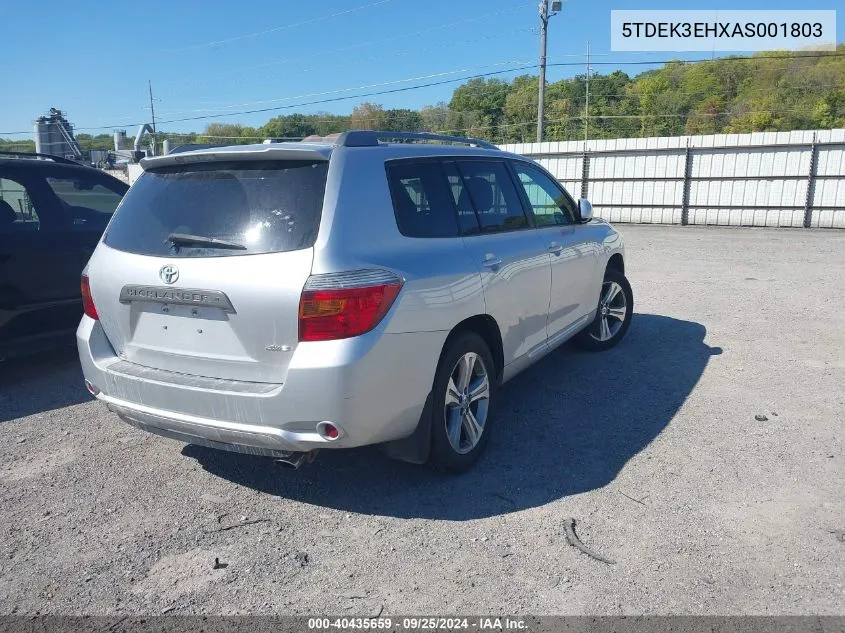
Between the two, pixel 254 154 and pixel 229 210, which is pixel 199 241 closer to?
pixel 229 210

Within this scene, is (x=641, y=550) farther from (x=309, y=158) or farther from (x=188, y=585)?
(x=309, y=158)

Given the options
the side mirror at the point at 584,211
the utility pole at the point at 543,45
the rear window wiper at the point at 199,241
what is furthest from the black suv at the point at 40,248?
the utility pole at the point at 543,45

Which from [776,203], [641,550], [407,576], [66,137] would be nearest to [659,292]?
[641,550]

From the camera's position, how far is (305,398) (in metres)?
2.87

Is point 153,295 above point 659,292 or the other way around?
above

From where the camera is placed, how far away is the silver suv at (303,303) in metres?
2.89

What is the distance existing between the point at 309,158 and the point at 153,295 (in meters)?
1.01

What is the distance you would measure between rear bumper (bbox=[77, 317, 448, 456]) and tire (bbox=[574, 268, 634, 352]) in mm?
2962

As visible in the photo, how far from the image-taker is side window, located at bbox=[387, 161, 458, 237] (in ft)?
11.0

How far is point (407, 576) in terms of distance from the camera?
2.79 meters

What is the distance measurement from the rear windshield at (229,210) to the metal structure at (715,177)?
1864 cm

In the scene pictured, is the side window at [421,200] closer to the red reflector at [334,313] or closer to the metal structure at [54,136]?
the red reflector at [334,313]

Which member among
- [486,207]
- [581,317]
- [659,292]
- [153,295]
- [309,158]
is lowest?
[659,292]

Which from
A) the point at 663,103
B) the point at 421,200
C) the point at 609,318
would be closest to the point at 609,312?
the point at 609,318
